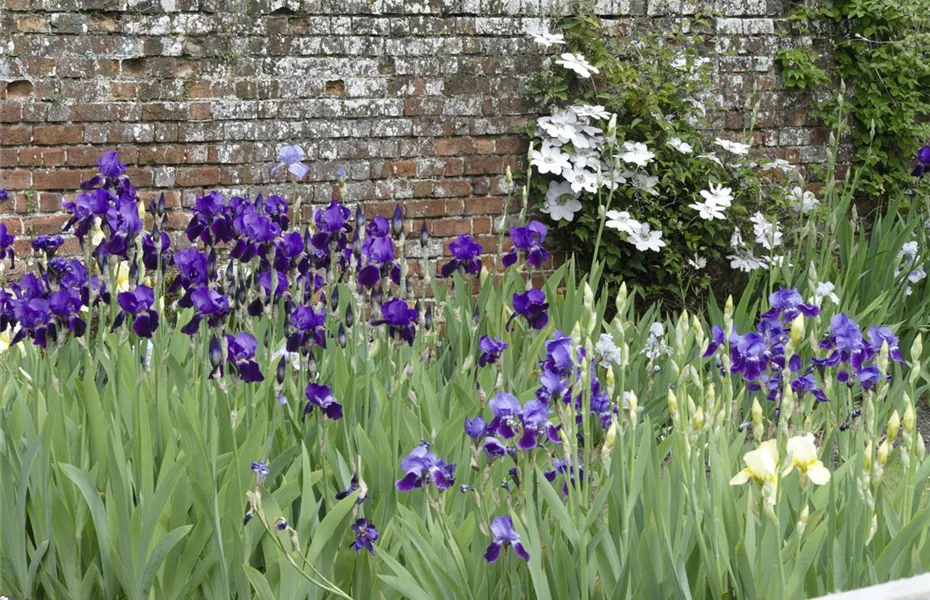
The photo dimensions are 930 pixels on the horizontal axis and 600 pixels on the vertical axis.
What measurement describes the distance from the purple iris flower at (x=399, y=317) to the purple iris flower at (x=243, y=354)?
39cm

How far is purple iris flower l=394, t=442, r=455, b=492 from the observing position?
6.79 ft

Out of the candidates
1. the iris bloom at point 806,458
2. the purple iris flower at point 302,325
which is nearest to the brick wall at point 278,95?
the purple iris flower at point 302,325

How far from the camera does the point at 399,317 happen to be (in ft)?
8.70

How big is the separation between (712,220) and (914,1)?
1.65 meters

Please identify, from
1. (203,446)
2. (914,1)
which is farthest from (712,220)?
(203,446)

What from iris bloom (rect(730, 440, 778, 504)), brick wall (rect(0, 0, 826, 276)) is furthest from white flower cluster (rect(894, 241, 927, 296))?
iris bloom (rect(730, 440, 778, 504))

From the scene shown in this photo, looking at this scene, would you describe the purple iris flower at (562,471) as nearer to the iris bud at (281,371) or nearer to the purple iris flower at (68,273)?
the iris bud at (281,371)

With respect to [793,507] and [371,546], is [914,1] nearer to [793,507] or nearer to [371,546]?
[793,507]

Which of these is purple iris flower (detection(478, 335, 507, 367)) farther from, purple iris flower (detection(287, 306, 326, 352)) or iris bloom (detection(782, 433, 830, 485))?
iris bloom (detection(782, 433, 830, 485))

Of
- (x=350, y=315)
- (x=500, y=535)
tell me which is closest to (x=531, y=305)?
(x=350, y=315)

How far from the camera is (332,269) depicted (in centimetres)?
316

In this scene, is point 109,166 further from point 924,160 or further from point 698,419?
point 924,160

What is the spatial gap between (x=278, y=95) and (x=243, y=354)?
8.83 feet

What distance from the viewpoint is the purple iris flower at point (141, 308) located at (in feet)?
8.45
